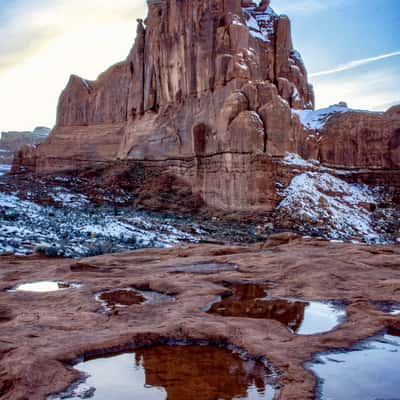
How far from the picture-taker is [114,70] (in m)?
64.2

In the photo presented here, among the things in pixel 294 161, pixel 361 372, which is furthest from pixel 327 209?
pixel 361 372

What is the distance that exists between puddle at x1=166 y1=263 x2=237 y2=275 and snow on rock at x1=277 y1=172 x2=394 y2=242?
16222 mm

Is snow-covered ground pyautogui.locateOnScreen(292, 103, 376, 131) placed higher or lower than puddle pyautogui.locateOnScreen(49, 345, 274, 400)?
higher

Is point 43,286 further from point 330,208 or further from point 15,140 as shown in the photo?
point 15,140

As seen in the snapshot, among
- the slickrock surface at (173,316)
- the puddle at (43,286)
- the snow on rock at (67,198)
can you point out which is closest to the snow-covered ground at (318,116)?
the snow on rock at (67,198)

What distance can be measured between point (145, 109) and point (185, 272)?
41.2m

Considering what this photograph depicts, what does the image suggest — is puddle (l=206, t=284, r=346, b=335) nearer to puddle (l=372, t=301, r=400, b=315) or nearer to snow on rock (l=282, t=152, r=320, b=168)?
puddle (l=372, t=301, r=400, b=315)

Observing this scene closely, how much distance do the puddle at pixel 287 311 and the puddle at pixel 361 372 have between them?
1.08 m

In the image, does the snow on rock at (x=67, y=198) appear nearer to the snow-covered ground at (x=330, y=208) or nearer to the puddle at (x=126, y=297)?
the snow-covered ground at (x=330, y=208)

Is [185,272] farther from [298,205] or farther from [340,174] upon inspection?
[340,174]

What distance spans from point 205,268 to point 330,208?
20.3 meters

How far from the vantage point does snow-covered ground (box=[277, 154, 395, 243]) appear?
3011 centimetres

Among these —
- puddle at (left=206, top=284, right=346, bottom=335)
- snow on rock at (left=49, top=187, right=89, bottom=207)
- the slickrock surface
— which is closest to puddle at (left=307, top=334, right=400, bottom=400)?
the slickrock surface

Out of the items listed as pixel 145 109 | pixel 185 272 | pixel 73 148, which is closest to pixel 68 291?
pixel 185 272
